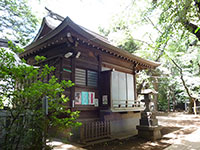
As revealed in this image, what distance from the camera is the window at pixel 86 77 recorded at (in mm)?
7479

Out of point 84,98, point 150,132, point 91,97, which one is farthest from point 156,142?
point 84,98

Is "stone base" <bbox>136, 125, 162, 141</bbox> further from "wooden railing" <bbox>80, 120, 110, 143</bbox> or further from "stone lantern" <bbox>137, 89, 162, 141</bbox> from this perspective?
"wooden railing" <bbox>80, 120, 110, 143</bbox>

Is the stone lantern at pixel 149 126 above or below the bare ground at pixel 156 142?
above

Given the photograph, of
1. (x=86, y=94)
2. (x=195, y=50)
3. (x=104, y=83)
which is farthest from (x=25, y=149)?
(x=195, y=50)

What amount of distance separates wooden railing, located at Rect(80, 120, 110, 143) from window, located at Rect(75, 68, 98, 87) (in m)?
1.97

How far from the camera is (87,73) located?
25.9 feet

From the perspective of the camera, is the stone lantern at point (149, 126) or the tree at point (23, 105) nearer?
the tree at point (23, 105)

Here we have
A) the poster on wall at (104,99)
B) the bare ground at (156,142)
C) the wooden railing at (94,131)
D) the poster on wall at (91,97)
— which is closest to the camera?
the bare ground at (156,142)

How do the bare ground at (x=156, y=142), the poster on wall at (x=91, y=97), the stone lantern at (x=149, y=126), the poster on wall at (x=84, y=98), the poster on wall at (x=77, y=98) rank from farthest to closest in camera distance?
1. the stone lantern at (x=149, y=126)
2. the poster on wall at (x=91, y=97)
3. the poster on wall at (x=84, y=98)
4. the poster on wall at (x=77, y=98)
5. the bare ground at (x=156, y=142)

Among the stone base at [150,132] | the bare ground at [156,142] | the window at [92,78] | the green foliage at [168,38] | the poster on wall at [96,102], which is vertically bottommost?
the bare ground at [156,142]

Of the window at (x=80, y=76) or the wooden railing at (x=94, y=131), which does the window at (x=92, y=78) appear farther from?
the wooden railing at (x=94, y=131)

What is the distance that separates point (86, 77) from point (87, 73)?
0.73 ft

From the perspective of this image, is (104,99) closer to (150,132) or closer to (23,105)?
(150,132)

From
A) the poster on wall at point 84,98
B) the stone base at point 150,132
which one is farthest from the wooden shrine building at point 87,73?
the stone base at point 150,132
